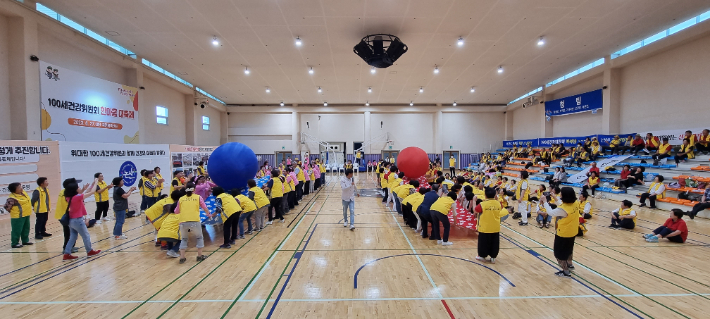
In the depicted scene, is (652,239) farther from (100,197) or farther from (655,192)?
(100,197)

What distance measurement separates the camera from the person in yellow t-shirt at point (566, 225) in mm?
4375

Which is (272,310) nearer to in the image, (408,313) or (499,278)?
(408,313)

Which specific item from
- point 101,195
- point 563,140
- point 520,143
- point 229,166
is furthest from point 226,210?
point 520,143

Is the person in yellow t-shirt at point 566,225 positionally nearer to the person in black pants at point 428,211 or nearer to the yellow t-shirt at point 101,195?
the person in black pants at point 428,211

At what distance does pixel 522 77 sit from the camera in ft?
59.9

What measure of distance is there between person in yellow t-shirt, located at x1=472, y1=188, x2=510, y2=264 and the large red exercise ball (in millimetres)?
6239

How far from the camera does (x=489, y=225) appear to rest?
5055mm

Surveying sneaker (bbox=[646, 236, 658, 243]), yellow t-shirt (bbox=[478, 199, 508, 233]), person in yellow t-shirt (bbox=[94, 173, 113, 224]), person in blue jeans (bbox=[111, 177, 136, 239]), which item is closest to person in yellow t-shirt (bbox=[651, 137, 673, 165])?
sneaker (bbox=[646, 236, 658, 243])

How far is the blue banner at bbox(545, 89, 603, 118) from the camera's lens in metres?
17.0

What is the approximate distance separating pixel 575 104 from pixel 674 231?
15.5 meters

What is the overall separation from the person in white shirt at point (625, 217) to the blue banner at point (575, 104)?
12.5m

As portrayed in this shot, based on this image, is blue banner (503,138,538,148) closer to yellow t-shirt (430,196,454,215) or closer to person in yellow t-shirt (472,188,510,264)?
yellow t-shirt (430,196,454,215)

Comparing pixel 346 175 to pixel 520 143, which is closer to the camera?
pixel 346 175

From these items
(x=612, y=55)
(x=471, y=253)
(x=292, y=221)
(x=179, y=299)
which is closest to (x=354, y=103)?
(x=612, y=55)
